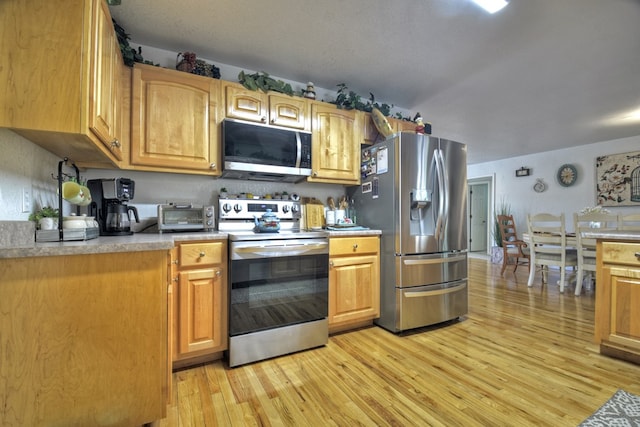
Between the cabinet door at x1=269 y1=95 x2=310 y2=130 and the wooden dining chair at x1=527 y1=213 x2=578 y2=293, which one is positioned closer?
the cabinet door at x1=269 y1=95 x2=310 y2=130

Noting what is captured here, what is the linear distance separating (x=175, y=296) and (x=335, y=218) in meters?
1.50

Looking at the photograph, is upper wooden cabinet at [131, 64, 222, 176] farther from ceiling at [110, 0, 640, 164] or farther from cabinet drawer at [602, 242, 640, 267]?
cabinet drawer at [602, 242, 640, 267]

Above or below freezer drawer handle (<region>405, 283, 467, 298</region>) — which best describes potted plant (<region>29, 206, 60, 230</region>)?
above

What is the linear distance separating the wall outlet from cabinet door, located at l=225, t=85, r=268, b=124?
4.26 ft

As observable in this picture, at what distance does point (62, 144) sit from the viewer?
1390mm

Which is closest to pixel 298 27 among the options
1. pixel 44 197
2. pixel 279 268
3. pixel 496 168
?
pixel 279 268

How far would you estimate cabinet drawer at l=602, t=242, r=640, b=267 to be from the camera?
6.05ft

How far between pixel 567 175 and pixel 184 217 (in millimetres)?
6701

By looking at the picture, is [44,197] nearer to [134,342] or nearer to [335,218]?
[134,342]

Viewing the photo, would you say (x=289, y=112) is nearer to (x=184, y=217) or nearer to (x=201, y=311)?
(x=184, y=217)

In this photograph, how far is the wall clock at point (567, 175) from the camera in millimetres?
5215

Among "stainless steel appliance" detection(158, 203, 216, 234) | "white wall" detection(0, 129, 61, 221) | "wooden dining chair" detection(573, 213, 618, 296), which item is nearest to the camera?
"white wall" detection(0, 129, 61, 221)

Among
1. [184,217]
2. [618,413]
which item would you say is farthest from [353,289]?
[618,413]

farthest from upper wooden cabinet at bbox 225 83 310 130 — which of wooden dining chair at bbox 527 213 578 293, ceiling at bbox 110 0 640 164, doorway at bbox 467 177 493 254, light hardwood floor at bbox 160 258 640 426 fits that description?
doorway at bbox 467 177 493 254
